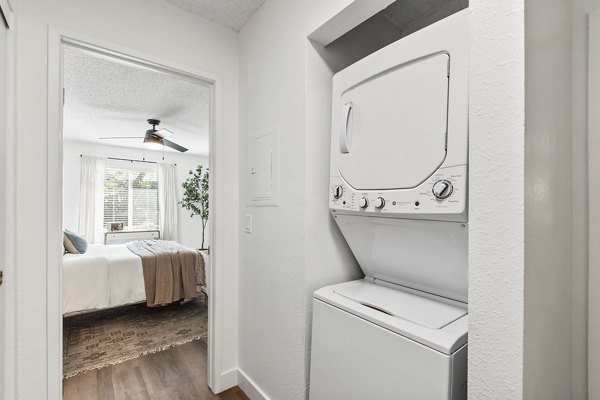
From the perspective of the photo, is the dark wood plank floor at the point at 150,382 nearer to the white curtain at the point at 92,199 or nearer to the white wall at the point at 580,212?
the white wall at the point at 580,212

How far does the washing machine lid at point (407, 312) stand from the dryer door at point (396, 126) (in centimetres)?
45

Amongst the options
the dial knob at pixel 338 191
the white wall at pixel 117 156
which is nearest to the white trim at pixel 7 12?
the dial knob at pixel 338 191

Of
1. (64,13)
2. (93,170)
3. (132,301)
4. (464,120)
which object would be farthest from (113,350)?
(93,170)

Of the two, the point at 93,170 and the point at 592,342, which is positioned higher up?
the point at 93,170

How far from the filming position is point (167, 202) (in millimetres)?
6129

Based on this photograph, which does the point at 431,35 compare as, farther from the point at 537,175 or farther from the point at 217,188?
the point at 217,188

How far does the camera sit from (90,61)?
238cm

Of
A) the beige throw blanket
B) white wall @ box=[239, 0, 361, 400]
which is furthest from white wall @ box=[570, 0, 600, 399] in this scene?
the beige throw blanket

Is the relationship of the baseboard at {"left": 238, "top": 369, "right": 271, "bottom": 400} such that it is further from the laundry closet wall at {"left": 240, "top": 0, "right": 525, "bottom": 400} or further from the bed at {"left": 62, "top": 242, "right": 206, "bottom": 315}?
the bed at {"left": 62, "top": 242, "right": 206, "bottom": 315}

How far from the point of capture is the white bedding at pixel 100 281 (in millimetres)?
2762

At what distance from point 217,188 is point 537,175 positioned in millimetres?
1645

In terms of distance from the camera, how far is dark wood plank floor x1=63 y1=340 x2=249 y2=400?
1.83 meters

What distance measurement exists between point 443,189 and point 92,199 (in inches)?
247

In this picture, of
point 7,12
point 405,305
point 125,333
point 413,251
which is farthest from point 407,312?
point 125,333
